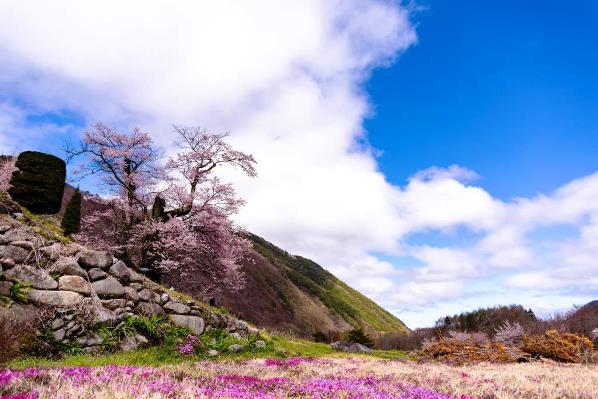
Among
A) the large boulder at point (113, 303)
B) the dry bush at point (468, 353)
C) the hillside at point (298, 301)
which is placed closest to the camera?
the large boulder at point (113, 303)

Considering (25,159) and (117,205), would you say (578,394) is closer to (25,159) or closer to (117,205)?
(25,159)

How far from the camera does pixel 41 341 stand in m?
12.7

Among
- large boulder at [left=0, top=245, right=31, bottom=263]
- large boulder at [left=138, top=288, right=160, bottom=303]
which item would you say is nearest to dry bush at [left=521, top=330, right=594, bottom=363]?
large boulder at [left=138, top=288, right=160, bottom=303]

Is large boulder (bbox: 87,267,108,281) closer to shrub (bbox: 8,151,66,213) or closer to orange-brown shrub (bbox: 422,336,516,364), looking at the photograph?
shrub (bbox: 8,151,66,213)

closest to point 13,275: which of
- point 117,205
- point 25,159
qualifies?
point 25,159

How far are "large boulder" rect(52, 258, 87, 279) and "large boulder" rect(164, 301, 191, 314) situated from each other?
3392 mm

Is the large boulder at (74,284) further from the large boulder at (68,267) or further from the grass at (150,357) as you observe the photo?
the grass at (150,357)

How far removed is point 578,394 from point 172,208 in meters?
27.7

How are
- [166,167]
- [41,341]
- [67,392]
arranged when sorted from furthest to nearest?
[166,167], [41,341], [67,392]

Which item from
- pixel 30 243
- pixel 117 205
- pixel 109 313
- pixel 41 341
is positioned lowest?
pixel 41 341

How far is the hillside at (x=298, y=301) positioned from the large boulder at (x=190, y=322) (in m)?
17.1

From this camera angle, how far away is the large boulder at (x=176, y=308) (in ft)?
57.3

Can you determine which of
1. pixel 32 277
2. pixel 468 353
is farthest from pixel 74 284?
pixel 468 353

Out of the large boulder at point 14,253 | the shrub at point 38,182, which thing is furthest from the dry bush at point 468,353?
the shrub at point 38,182
